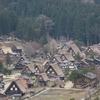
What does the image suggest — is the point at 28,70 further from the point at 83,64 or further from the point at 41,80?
the point at 83,64

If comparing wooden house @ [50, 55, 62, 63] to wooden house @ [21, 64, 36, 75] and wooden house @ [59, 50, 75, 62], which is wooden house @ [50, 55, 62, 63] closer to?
wooden house @ [59, 50, 75, 62]

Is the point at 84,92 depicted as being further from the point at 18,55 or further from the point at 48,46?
the point at 48,46

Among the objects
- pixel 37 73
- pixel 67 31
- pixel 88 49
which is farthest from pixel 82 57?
pixel 67 31

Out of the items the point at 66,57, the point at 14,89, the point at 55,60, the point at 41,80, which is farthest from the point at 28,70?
the point at 66,57

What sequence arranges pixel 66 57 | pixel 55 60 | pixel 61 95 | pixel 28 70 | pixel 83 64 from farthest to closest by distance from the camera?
1. pixel 66 57
2. pixel 55 60
3. pixel 83 64
4. pixel 28 70
5. pixel 61 95

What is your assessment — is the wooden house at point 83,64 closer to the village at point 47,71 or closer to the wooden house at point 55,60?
the village at point 47,71

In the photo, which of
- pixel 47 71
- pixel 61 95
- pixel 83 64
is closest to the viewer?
pixel 61 95

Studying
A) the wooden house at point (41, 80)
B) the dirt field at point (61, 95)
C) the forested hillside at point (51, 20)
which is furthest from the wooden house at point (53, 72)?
the forested hillside at point (51, 20)
